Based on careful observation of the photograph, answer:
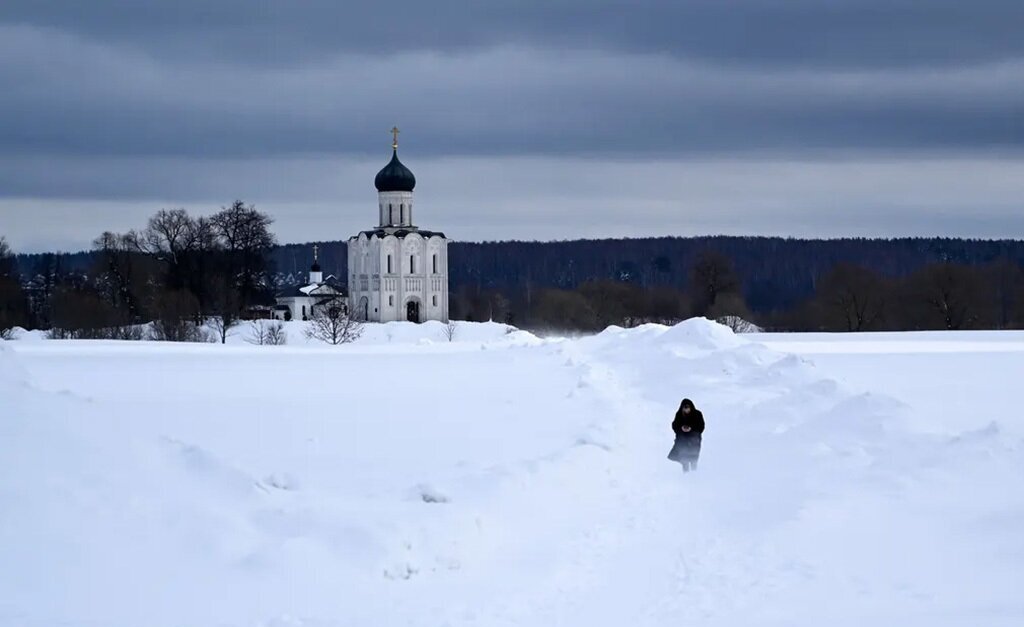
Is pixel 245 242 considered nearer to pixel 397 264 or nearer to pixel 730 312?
pixel 397 264

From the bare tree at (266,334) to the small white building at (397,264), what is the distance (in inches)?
747

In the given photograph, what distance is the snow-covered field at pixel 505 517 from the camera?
848 centimetres

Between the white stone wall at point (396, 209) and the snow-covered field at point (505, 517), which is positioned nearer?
the snow-covered field at point (505, 517)

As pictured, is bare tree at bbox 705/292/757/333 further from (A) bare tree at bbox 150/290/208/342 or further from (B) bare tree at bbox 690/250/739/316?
(A) bare tree at bbox 150/290/208/342

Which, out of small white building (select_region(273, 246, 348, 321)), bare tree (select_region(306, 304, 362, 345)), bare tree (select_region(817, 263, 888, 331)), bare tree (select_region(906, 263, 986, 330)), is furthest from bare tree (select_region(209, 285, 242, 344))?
bare tree (select_region(906, 263, 986, 330))

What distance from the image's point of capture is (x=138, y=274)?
76062 mm

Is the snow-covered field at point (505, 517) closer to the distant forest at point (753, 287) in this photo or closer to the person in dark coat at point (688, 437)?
the person in dark coat at point (688, 437)

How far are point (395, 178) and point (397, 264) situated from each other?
6298mm

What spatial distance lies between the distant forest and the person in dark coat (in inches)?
2339

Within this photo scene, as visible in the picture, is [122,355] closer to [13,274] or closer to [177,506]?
[177,506]

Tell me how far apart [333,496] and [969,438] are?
6593mm

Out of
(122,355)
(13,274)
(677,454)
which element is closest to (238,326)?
(13,274)

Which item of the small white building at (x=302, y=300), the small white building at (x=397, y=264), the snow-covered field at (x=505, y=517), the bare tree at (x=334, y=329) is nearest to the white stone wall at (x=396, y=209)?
the small white building at (x=397, y=264)

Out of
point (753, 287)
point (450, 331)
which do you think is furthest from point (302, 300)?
point (753, 287)
